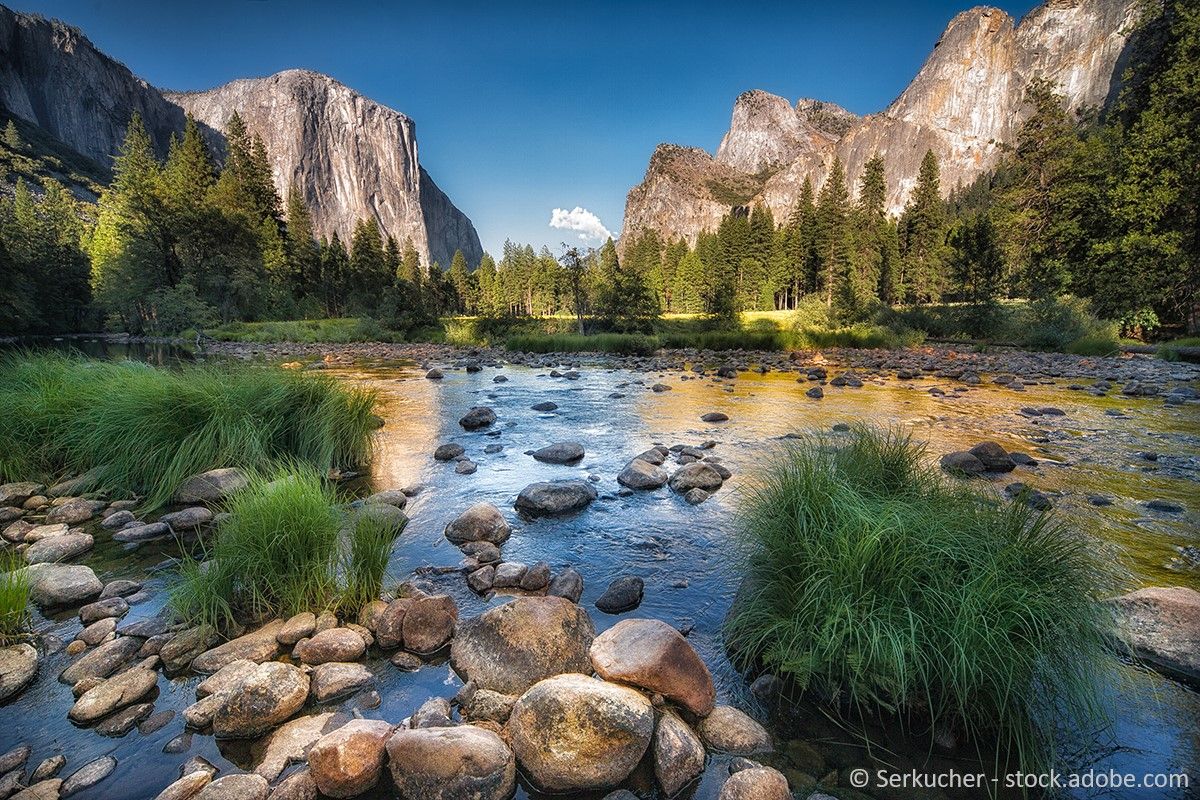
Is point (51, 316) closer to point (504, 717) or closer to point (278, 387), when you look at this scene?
point (278, 387)

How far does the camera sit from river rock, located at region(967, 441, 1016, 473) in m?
7.34

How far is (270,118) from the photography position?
163625 millimetres

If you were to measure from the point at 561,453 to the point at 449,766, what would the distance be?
609 centimetres

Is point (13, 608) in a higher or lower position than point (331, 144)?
lower

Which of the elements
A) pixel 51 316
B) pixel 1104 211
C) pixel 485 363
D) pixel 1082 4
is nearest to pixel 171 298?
pixel 51 316

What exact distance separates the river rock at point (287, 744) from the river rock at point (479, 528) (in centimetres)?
239

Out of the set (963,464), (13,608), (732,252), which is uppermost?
(732,252)

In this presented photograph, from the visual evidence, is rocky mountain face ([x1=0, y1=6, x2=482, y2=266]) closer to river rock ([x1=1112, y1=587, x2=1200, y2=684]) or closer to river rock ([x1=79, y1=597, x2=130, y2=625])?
river rock ([x1=79, y1=597, x2=130, y2=625])

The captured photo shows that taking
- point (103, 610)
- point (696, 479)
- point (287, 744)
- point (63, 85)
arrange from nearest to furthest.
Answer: point (287, 744) < point (103, 610) < point (696, 479) < point (63, 85)

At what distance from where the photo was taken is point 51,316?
1864 inches

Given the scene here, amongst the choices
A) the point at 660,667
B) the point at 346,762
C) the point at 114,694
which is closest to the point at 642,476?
the point at 660,667

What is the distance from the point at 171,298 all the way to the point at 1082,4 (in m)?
222

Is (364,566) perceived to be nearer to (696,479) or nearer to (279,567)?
(279,567)

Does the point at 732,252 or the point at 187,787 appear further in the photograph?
the point at 732,252
